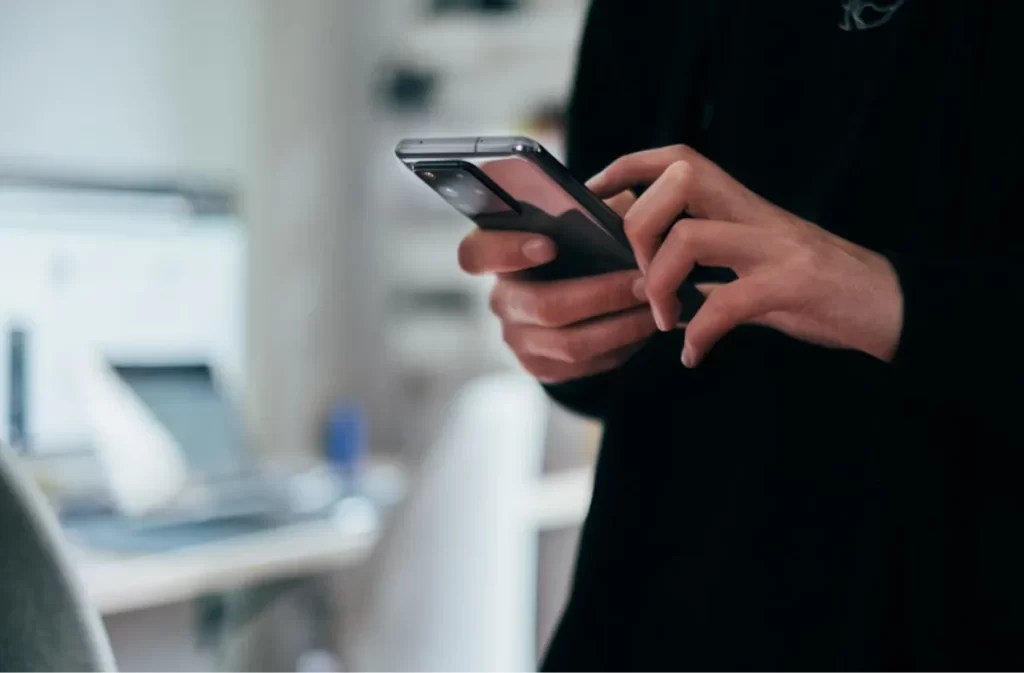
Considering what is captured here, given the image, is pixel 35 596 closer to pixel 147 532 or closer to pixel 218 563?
pixel 218 563

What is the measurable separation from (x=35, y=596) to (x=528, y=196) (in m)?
0.25

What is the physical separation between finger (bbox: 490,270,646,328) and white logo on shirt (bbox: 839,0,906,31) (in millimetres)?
154

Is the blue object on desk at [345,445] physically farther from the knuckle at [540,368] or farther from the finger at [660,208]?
the finger at [660,208]

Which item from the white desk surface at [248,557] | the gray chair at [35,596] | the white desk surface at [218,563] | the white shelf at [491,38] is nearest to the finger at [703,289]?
the gray chair at [35,596]

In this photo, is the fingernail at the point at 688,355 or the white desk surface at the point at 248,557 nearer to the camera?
the fingernail at the point at 688,355

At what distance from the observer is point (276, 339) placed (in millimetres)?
2363

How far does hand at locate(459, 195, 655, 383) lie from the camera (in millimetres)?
498

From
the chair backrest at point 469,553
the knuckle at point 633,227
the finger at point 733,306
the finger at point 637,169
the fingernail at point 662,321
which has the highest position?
the finger at point 637,169

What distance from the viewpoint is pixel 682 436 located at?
1.78ft

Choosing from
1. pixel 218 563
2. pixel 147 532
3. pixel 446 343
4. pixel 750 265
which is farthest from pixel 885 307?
pixel 446 343

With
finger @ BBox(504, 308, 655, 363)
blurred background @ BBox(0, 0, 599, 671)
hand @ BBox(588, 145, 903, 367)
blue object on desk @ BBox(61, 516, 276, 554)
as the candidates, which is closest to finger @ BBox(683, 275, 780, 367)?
hand @ BBox(588, 145, 903, 367)

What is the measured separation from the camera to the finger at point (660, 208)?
422 mm

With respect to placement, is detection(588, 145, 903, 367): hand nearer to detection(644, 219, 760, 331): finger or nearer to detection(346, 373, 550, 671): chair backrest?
detection(644, 219, 760, 331): finger

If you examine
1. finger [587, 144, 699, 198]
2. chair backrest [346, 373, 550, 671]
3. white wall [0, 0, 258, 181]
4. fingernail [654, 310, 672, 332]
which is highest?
finger [587, 144, 699, 198]
